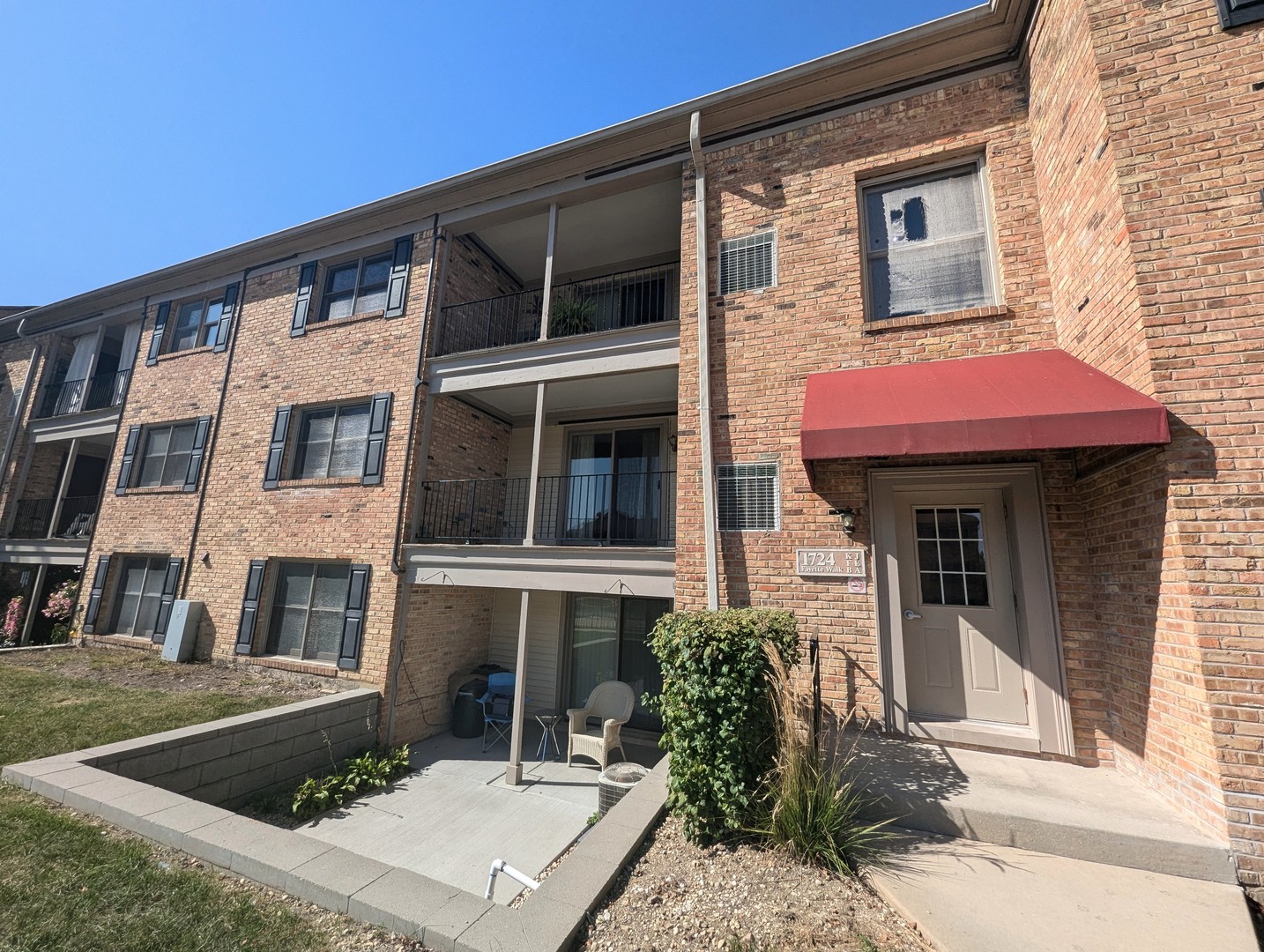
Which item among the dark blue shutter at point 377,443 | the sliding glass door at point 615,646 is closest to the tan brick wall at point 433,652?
the sliding glass door at point 615,646

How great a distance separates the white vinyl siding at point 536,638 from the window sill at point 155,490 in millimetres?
6664

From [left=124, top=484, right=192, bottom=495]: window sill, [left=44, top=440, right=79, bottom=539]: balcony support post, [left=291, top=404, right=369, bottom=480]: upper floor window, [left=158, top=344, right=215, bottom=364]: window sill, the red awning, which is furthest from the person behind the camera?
[left=44, top=440, right=79, bottom=539]: balcony support post

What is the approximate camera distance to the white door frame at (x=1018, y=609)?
4480mm

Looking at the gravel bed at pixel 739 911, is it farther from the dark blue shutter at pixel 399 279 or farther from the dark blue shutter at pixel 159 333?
the dark blue shutter at pixel 159 333

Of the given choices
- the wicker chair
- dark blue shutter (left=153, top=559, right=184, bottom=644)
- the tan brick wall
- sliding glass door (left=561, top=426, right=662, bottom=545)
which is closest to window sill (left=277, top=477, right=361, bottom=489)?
the tan brick wall

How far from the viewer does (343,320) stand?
9.37m

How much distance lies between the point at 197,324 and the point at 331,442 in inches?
219

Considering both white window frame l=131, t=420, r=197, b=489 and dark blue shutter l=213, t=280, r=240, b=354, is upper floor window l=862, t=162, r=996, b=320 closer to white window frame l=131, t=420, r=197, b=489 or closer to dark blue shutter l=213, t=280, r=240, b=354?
dark blue shutter l=213, t=280, r=240, b=354

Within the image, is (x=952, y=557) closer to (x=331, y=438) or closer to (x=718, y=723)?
(x=718, y=723)

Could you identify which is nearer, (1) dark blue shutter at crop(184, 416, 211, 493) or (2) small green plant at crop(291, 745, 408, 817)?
(2) small green plant at crop(291, 745, 408, 817)

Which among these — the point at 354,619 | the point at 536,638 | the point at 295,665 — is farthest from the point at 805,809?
the point at 295,665

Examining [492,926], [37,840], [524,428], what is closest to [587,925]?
[492,926]

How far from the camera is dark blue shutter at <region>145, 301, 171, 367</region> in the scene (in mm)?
11430

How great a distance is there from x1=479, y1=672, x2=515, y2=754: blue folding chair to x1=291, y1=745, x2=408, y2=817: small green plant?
1.24 meters
